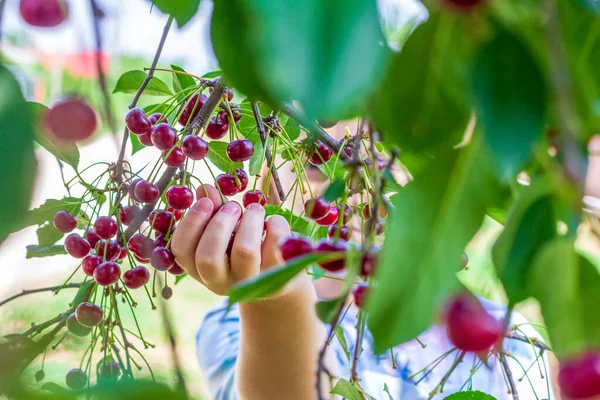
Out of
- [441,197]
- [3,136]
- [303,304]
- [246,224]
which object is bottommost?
[303,304]

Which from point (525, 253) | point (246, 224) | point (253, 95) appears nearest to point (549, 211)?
point (525, 253)

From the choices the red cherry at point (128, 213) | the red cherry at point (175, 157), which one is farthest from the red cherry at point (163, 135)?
the red cherry at point (128, 213)

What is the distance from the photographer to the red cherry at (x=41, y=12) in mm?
349

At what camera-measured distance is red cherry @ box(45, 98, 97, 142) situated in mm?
373

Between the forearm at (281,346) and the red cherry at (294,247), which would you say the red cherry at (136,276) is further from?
the red cherry at (294,247)

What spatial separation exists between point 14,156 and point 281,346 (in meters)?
0.78

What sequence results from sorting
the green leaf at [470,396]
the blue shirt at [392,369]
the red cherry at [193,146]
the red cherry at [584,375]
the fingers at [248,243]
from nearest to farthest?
1. the red cherry at [584,375]
2. the green leaf at [470,396]
3. the red cherry at [193,146]
4. the fingers at [248,243]
5. the blue shirt at [392,369]

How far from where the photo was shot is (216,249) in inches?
27.2

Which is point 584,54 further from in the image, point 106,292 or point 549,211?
point 106,292

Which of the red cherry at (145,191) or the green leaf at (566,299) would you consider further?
the red cherry at (145,191)

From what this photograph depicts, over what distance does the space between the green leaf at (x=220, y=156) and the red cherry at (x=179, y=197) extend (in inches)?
4.2

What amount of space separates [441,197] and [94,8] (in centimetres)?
20

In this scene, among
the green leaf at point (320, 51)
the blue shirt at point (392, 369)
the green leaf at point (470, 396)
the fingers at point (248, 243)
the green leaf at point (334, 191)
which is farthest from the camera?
the blue shirt at point (392, 369)

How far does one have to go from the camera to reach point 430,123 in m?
0.26
